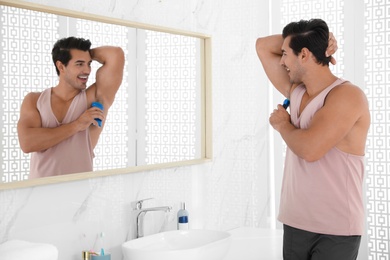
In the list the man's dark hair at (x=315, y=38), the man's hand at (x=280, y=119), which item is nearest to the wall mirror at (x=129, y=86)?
the man's hand at (x=280, y=119)

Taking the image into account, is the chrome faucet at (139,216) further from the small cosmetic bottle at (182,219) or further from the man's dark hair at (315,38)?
the man's dark hair at (315,38)

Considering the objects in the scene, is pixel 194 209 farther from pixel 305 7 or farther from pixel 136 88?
pixel 305 7

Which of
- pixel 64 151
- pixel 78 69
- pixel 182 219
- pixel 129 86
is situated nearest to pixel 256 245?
pixel 182 219

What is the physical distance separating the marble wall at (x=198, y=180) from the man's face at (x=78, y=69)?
0.19 metres

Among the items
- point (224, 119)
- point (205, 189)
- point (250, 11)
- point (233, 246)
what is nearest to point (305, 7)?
point (250, 11)

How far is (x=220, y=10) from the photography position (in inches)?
131

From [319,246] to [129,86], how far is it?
1.12 metres

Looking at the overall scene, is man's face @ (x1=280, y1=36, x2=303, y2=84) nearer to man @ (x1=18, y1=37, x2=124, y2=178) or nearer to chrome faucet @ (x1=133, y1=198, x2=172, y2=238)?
man @ (x1=18, y1=37, x2=124, y2=178)

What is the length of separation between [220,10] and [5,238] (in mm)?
1844

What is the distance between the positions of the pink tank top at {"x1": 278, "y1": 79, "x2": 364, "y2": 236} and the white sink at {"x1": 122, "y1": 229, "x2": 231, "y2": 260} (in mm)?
363

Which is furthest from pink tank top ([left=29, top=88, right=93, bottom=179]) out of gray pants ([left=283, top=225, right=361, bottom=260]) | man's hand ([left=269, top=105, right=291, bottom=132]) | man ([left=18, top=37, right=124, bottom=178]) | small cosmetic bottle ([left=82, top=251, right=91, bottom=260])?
gray pants ([left=283, top=225, right=361, bottom=260])

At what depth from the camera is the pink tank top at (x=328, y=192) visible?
235 cm

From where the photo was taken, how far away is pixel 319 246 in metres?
2.37

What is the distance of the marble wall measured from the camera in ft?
7.54
